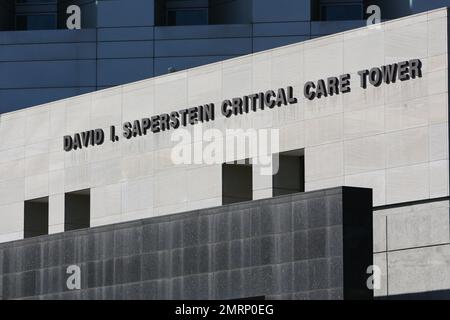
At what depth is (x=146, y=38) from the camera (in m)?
70.4

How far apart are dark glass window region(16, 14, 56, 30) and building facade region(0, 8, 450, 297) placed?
79.2ft

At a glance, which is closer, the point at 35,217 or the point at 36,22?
the point at 35,217

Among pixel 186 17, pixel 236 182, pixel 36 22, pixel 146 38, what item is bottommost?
pixel 236 182

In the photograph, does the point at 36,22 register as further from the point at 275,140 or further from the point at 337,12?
the point at 275,140

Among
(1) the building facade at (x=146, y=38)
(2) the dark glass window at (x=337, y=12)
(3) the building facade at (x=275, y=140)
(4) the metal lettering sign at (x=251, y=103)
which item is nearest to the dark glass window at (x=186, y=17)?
(1) the building facade at (x=146, y=38)

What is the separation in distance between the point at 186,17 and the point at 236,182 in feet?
95.3

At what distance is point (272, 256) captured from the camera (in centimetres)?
3753

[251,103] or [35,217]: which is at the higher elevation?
[251,103]

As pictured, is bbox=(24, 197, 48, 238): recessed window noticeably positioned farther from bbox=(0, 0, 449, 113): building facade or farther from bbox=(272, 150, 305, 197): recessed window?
bbox=(0, 0, 449, 113): building facade

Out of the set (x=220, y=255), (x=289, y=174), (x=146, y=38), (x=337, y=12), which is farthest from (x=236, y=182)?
(x=337, y=12)

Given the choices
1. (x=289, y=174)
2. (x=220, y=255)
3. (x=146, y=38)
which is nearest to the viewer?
(x=220, y=255)

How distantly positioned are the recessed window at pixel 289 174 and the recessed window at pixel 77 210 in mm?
7528

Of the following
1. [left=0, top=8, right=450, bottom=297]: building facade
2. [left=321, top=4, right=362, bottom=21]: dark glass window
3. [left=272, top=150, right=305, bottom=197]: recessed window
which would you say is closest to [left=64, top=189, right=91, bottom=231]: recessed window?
[left=0, top=8, right=450, bottom=297]: building facade
